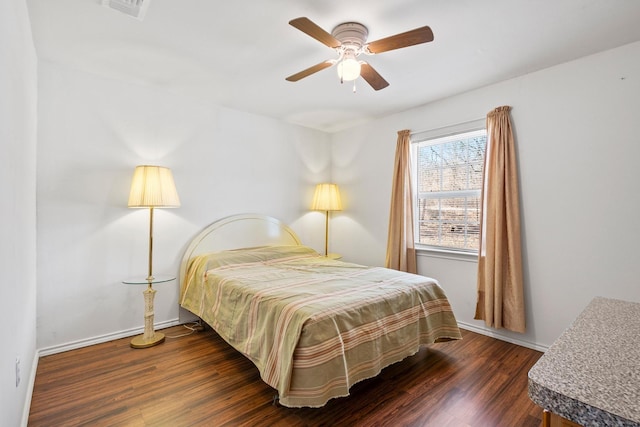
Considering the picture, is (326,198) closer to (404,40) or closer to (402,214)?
(402,214)

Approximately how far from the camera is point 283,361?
1747 mm

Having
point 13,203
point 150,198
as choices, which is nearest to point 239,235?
point 150,198

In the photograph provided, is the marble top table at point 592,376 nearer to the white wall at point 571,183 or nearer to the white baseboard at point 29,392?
the white wall at point 571,183

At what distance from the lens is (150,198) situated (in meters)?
2.70

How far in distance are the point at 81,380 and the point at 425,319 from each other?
8.55 feet

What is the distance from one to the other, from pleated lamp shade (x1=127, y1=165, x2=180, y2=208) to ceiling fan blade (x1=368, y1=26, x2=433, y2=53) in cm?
212

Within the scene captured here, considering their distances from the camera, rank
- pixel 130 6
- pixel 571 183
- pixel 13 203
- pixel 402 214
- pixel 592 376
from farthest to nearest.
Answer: pixel 402 214, pixel 571 183, pixel 130 6, pixel 13 203, pixel 592 376

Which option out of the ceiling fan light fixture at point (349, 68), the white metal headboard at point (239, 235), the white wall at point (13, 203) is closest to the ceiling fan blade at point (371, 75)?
the ceiling fan light fixture at point (349, 68)

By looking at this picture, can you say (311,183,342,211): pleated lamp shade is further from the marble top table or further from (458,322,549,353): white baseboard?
the marble top table

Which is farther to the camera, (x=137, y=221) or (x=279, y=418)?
(x=137, y=221)

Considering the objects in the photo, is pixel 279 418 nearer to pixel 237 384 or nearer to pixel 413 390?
pixel 237 384

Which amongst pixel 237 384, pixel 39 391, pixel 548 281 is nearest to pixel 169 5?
pixel 237 384

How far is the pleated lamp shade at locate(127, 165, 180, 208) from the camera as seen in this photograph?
2.70 m

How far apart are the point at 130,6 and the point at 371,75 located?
5.35 feet
